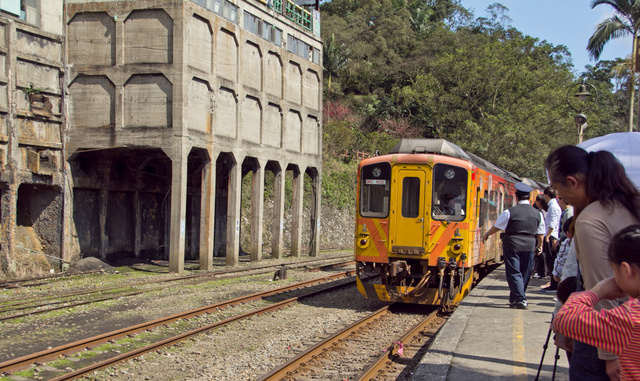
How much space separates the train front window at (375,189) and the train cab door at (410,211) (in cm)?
24

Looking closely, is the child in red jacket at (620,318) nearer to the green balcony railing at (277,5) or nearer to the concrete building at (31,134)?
the concrete building at (31,134)

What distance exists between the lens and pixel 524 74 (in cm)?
3875

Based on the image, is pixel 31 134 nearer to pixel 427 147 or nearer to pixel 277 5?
pixel 277 5

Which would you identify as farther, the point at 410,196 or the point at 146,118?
the point at 146,118

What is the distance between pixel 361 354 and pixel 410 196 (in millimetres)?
3961

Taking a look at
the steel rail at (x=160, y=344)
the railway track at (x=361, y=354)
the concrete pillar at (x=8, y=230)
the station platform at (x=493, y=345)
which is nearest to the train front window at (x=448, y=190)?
the station platform at (x=493, y=345)

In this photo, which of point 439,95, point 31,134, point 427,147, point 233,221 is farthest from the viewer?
point 439,95

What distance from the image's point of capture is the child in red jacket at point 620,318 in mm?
2645

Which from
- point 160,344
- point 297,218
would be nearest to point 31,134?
point 297,218

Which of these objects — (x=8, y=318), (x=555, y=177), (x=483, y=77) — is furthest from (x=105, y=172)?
(x=483, y=77)

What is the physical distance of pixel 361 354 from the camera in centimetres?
831

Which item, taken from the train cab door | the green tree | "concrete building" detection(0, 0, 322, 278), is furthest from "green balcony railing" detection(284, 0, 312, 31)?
the green tree

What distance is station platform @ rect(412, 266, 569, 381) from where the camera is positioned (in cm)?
573

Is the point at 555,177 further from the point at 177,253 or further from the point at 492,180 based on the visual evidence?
the point at 177,253
